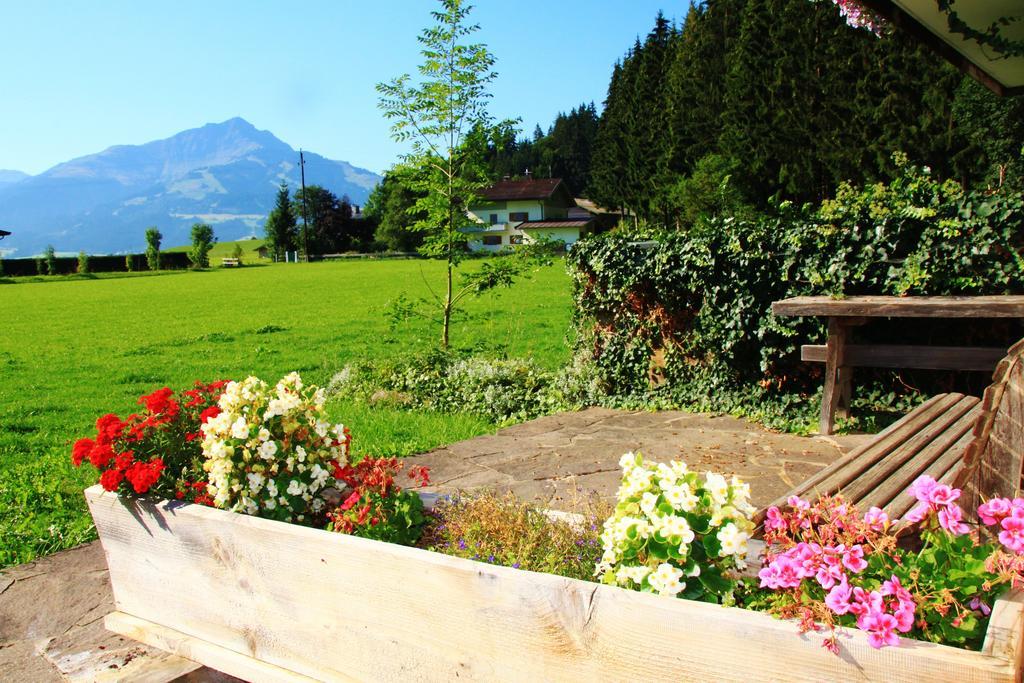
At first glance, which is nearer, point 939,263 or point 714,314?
point 939,263

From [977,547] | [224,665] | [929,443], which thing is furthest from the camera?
[929,443]

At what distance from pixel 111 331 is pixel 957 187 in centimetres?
1625

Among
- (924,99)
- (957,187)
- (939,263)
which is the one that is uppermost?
(924,99)

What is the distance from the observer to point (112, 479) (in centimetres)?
278

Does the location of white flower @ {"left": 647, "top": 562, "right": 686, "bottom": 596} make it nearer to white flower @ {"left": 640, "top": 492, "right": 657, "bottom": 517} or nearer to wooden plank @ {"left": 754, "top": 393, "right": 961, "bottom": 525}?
white flower @ {"left": 640, "top": 492, "right": 657, "bottom": 517}

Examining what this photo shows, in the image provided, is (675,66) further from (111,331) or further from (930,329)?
(930,329)

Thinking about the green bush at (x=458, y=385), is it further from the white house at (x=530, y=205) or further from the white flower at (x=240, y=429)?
the white house at (x=530, y=205)

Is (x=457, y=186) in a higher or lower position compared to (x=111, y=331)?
higher

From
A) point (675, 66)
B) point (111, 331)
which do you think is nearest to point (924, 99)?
point (675, 66)

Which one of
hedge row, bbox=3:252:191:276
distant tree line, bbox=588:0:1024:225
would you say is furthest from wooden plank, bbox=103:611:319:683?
hedge row, bbox=3:252:191:276

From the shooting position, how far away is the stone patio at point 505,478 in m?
2.88

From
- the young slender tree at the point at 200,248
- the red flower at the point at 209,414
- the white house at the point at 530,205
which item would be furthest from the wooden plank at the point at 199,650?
the white house at the point at 530,205

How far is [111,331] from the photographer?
16391mm

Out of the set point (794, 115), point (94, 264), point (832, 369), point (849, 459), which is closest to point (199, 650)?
point (849, 459)
